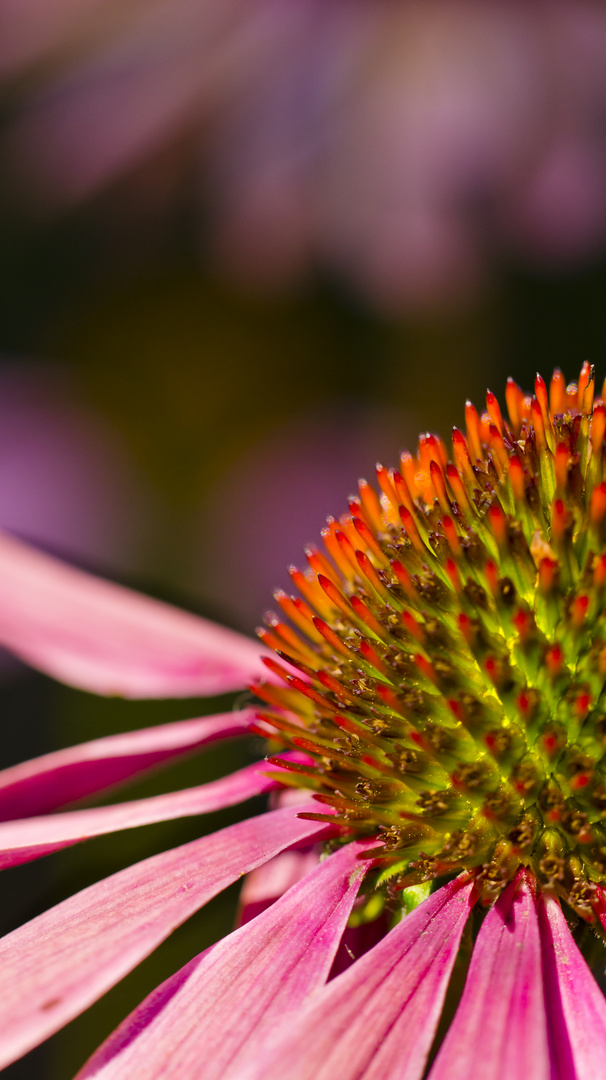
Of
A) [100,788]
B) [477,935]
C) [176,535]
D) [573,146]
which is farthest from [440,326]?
[477,935]

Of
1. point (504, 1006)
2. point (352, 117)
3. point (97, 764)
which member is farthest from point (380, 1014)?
point (352, 117)

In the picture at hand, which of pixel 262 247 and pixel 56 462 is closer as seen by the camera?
pixel 262 247

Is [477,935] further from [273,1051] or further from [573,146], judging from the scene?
[573,146]

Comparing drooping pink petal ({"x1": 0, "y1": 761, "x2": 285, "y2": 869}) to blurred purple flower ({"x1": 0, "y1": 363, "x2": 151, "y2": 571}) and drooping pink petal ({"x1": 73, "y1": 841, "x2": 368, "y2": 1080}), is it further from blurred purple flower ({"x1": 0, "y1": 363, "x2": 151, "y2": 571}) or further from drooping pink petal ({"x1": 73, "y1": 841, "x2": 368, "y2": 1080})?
blurred purple flower ({"x1": 0, "y1": 363, "x2": 151, "y2": 571})

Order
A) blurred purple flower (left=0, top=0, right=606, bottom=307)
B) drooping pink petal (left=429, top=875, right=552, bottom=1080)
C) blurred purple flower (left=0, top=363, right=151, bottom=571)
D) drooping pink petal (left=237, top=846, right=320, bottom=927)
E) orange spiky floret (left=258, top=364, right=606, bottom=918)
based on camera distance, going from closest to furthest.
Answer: drooping pink petal (left=429, top=875, right=552, bottom=1080) → orange spiky floret (left=258, top=364, right=606, bottom=918) → drooping pink petal (left=237, top=846, right=320, bottom=927) → blurred purple flower (left=0, top=0, right=606, bottom=307) → blurred purple flower (left=0, top=363, right=151, bottom=571)

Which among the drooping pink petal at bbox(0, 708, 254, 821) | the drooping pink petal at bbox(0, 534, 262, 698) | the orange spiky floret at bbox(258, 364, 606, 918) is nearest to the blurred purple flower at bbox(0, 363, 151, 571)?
the drooping pink petal at bbox(0, 534, 262, 698)

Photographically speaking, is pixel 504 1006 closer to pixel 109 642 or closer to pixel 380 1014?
pixel 380 1014

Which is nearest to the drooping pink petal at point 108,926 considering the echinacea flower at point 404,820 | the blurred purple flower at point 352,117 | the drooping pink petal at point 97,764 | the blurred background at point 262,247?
the echinacea flower at point 404,820
